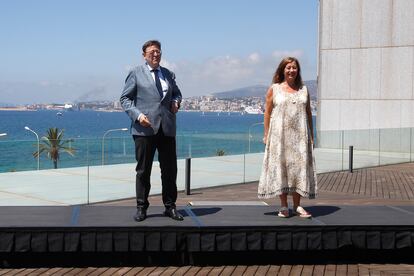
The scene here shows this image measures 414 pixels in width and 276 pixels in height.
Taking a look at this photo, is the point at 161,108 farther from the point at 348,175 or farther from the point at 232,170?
the point at 348,175

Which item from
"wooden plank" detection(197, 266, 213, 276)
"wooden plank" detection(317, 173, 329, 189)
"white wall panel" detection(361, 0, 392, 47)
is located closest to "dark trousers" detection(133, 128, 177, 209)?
"wooden plank" detection(197, 266, 213, 276)

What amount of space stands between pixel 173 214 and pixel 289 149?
4.33 feet

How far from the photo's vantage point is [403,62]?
851 inches

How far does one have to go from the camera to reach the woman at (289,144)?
21.0ft

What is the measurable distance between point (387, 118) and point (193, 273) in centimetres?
1774

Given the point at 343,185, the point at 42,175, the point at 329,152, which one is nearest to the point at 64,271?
the point at 42,175

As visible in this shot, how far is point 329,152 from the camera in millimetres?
16734

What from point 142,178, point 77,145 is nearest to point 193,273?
point 142,178

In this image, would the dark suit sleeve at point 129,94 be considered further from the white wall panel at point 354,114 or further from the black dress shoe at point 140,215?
the white wall panel at point 354,114

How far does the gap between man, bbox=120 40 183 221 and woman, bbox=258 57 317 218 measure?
0.99 m

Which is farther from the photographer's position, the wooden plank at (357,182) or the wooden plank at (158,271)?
the wooden plank at (357,182)

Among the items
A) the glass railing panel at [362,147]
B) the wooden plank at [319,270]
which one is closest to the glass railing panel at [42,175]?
the wooden plank at [319,270]

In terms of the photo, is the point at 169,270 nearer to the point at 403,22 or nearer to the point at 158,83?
the point at 158,83

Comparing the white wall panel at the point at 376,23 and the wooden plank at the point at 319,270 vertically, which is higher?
the white wall panel at the point at 376,23
